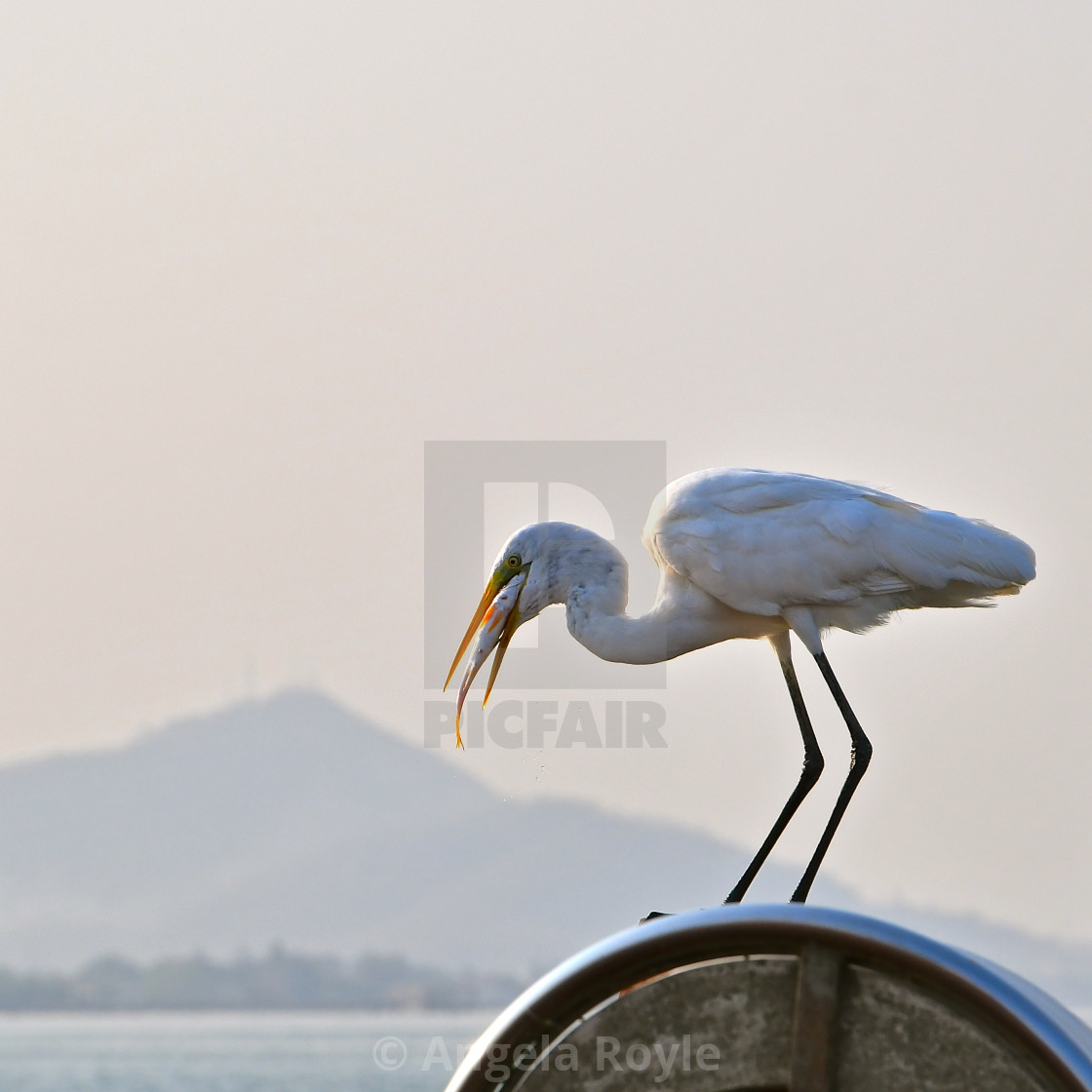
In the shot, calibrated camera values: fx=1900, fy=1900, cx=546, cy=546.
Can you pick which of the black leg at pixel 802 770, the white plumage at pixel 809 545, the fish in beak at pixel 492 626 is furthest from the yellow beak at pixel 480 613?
the black leg at pixel 802 770

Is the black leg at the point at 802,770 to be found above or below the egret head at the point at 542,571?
below

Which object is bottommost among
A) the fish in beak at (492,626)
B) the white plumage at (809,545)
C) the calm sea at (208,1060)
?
the calm sea at (208,1060)

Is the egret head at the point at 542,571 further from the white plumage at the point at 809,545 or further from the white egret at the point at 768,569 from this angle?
the white plumage at the point at 809,545

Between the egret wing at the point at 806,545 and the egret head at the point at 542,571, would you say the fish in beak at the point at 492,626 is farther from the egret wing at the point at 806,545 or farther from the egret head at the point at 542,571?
the egret wing at the point at 806,545

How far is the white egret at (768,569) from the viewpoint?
7926 mm

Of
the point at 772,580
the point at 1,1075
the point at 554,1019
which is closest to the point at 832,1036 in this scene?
the point at 554,1019

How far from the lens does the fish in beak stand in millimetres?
8328

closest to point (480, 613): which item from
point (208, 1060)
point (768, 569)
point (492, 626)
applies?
point (492, 626)

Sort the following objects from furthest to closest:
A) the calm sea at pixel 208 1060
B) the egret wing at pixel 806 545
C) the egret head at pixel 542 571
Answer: the calm sea at pixel 208 1060 → the egret head at pixel 542 571 → the egret wing at pixel 806 545

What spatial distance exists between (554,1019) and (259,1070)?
302 feet

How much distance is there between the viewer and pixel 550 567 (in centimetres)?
824

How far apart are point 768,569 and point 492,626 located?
50.7 inches

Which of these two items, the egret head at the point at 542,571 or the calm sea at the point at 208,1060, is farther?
the calm sea at the point at 208,1060

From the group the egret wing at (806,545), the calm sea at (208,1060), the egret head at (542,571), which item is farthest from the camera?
the calm sea at (208,1060)
